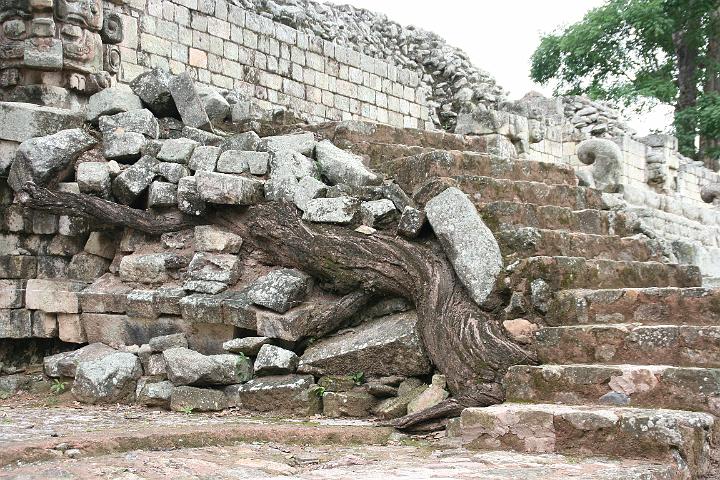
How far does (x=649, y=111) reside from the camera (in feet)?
93.8

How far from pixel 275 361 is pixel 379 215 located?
1271 millimetres

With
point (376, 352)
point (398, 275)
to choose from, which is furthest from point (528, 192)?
point (376, 352)

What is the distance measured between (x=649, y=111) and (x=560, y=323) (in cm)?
2486

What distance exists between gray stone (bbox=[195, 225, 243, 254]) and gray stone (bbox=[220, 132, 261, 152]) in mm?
806

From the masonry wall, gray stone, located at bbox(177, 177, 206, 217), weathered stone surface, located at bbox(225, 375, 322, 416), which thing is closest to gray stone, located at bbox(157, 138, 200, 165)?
gray stone, located at bbox(177, 177, 206, 217)

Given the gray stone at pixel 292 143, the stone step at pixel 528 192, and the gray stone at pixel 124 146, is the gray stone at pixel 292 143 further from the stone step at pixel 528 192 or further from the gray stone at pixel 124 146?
the stone step at pixel 528 192

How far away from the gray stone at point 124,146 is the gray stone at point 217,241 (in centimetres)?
109

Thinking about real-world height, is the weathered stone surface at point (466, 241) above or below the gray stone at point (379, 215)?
below

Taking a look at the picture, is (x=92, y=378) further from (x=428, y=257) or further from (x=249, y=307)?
(x=428, y=257)

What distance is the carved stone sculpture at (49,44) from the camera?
325 inches

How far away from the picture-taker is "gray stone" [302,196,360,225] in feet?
20.9

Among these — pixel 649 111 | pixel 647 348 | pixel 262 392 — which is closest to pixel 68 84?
pixel 262 392

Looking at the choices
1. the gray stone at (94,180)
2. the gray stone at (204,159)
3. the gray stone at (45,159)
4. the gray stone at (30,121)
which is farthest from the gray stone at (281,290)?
the gray stone at (30,121)

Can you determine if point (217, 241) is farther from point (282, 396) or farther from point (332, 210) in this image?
point (282, 396)
